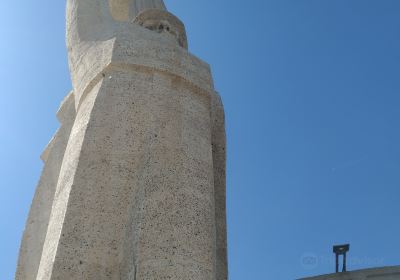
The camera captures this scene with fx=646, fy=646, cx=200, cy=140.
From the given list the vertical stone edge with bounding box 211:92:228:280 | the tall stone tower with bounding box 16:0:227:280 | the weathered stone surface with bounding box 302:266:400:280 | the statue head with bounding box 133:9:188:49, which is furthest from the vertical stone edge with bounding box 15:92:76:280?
the weathered stone surface with bounding box 302:266:400:280

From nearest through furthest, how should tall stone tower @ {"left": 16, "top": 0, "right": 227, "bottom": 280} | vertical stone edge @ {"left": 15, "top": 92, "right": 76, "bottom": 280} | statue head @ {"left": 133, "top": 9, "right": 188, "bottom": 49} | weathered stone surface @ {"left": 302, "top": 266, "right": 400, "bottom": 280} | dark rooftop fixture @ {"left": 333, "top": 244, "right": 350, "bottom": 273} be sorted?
tall stone tower @ {"left": 16, "top": 0, "right": 227, "bottom": 280}
vertical stone edge @ {"left": 15, "top": 92, "right": 76, "bottom": 280}
weathered stone surface @ {"left": 302, "top": 266, "right": 400, "bottom": 280}
dark rooftop fixture @ {"left": 333, "top": 244, "right": 350, "bottom": 273}
statue head @ {"left": 133, "top": 9, "right": 188, "bottom": 49}

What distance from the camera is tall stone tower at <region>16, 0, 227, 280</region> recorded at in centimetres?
480

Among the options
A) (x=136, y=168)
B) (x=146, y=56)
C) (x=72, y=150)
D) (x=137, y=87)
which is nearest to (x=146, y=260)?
(x=136, y=168)

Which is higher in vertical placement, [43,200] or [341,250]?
[43,200]

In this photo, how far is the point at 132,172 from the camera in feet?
17.6

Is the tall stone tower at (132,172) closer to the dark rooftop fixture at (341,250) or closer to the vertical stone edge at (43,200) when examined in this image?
the vertical stone edge at (43,200)

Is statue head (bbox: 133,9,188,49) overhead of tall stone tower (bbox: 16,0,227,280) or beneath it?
overhead

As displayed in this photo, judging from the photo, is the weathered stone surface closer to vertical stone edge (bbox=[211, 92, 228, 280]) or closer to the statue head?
vertical stone edge (bbox=[211, 92, 228, 280])

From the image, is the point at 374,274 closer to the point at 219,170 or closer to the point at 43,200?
the point at 219,170

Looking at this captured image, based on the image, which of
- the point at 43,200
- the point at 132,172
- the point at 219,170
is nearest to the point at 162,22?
the point at 219,170

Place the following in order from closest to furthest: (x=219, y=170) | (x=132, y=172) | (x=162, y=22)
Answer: (x=132, y=172)
(x=219, y=170)
(x=162, y=22)

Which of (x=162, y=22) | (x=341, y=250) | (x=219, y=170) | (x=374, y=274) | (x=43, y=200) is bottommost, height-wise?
(x=374, y=274)

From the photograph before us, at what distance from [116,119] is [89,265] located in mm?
1444

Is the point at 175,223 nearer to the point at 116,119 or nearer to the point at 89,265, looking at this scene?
the point at 89,265
